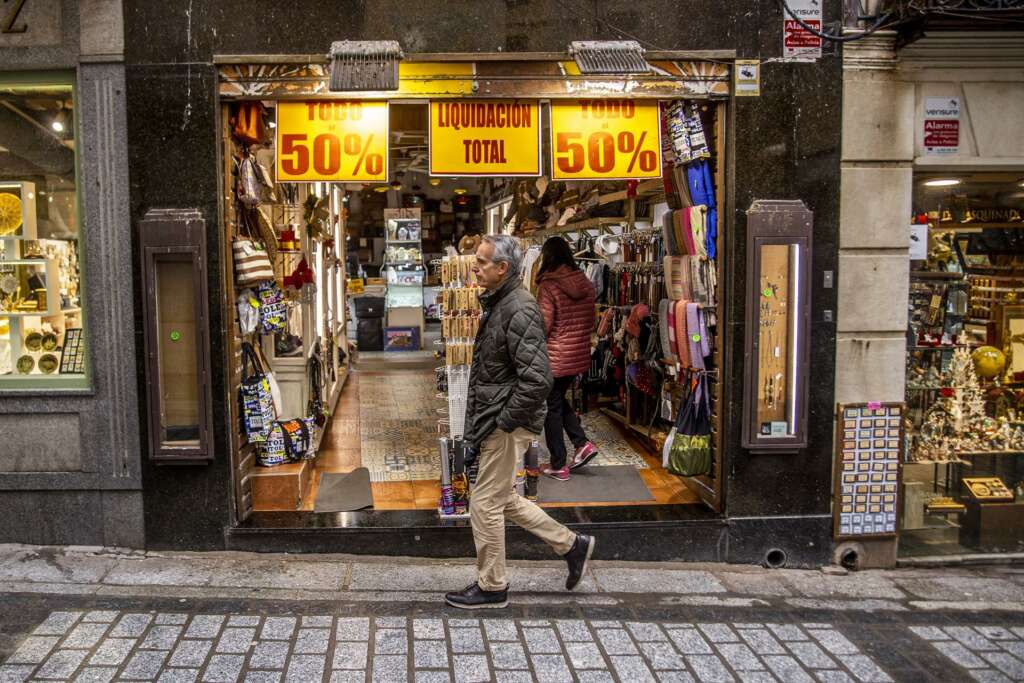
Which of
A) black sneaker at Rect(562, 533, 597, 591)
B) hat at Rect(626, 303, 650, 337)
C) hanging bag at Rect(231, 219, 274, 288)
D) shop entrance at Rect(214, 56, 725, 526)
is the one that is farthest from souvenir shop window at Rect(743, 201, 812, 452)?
hanging bag at Rect(231, 219, 274, 288)

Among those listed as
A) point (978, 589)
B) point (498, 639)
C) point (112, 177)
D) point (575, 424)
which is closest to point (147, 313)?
point (112, 177)

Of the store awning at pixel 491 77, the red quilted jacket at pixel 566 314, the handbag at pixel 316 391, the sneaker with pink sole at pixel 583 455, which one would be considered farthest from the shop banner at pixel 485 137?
the handbag at pixel 316 391

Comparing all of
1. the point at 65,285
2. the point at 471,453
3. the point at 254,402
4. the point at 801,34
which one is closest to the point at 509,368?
the point at 471,453

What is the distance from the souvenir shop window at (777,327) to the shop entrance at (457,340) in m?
0.29

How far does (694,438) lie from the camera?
6.39 meters

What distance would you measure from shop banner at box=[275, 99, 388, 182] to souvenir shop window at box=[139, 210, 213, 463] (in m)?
0.79

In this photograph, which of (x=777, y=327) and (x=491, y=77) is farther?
(x=777, y=327)

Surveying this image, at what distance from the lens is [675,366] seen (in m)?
7.18

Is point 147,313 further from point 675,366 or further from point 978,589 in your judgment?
point 978,589

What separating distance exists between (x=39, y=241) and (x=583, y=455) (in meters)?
4.55

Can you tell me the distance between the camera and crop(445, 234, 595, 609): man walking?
484 centimetres

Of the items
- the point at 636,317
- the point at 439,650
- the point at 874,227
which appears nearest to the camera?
the point at 439,650

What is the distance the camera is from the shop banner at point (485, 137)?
5988 millimetres

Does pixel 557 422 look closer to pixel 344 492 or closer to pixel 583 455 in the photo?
pixel 583 455
